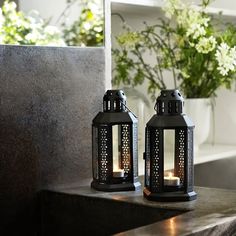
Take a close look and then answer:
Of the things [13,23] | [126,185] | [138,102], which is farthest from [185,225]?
[138,102]

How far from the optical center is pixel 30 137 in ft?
6.18

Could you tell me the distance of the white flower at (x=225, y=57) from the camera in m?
2.46

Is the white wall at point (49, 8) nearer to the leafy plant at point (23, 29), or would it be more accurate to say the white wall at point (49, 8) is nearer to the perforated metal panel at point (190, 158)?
the leafy plant at point (23, 29)

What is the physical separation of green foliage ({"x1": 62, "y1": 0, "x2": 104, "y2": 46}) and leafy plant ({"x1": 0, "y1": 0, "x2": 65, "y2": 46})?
0.07 metres

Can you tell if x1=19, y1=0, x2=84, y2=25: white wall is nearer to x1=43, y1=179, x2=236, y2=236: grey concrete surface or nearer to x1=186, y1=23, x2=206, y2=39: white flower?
x1=43, y1=179, x2=236, y2=236: grey concrete surface

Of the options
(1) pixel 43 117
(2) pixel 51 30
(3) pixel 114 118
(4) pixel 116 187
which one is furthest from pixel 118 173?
(2) pixel 51 30

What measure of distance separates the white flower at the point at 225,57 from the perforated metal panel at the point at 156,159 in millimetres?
790

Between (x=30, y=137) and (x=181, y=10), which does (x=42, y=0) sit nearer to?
(x=30, y=137)

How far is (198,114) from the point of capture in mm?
2701

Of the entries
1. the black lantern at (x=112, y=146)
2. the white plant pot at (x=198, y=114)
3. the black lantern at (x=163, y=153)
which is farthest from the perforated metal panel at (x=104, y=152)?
the white plant pot at (x=198, y=114)

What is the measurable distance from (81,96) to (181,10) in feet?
2.38

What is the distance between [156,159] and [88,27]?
1.72ft

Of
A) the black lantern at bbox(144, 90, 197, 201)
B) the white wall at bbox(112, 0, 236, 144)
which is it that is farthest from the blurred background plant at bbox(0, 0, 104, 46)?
the white wall at bbox(112, 0, 236, 144)

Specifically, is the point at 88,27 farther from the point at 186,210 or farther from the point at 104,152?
the point at 186,210
